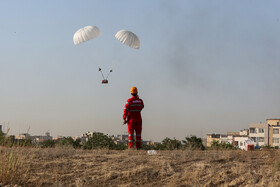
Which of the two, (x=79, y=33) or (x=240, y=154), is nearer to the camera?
(x=240, y=154)

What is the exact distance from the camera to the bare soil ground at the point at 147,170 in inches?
387

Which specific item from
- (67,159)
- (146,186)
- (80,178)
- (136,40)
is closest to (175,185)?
(146,186)

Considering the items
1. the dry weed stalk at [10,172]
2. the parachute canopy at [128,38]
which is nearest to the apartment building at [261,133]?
the parachute canopy at [128,38]

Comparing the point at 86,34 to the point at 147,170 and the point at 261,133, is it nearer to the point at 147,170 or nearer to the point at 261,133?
the point at 147,170

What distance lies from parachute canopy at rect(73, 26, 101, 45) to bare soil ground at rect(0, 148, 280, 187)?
9.38 metres

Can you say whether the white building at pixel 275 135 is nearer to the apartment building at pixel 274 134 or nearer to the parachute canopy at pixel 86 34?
the apartment building at pixel 274 134

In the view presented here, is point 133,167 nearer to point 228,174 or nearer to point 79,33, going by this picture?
point 228,174

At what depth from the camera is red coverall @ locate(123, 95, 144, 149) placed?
53.5 feet

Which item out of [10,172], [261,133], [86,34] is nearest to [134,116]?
[86,34]

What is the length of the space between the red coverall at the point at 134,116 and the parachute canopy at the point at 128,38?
4943 millimetres

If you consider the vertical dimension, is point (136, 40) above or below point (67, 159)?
above

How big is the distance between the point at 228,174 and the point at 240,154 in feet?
11.7

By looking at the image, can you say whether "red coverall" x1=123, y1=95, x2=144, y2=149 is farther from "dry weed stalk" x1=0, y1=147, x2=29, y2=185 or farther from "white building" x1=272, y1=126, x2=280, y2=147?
"white building" x1=272, y1=126, x2=280, y2=147

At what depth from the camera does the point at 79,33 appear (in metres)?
21.5
